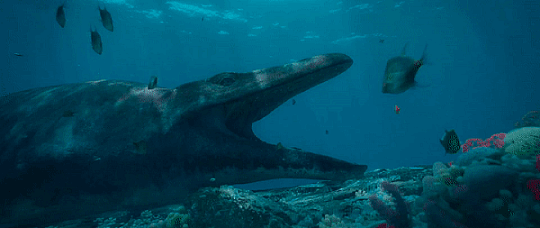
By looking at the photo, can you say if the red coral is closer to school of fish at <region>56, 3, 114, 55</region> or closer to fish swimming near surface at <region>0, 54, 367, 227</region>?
fish swimming near surface at <region>0, 54, 367, 227</region>

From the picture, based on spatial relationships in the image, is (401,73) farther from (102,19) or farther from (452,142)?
(102,19)

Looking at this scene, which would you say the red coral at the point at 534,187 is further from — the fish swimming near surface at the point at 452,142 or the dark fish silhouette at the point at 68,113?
the dark fish silhouette at the point at 68,113

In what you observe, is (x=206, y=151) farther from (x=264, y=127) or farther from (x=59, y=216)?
(x=264, y=127)

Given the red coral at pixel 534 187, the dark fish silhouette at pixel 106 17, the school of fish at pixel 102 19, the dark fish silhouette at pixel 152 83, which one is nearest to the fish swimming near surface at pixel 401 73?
the red coral at pixel 534 187

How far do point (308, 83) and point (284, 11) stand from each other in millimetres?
33914

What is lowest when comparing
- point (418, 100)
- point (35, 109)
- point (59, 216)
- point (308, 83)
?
point (59, 216)

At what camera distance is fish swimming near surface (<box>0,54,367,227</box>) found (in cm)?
318

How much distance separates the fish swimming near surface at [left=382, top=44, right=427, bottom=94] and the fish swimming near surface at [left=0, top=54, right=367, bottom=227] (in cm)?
118

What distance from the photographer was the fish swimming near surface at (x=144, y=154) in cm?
318

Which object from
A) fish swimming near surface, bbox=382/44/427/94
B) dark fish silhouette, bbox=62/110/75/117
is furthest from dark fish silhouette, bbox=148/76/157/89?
fish swimming near surface, bbox=382/44/427/94

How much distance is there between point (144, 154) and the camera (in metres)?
3.23

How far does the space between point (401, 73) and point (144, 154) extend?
13.6 ft

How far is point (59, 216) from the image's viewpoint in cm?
340

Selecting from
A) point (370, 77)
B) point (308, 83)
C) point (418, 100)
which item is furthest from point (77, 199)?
point (418, 100)
